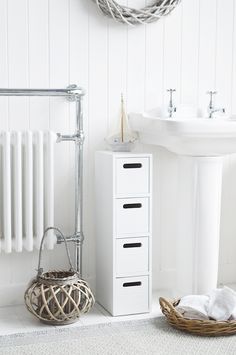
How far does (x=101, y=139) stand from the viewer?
3.18 metres

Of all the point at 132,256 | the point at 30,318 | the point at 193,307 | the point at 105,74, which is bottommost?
the point at 30,318

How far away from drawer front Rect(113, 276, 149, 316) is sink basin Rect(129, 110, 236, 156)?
615 mm

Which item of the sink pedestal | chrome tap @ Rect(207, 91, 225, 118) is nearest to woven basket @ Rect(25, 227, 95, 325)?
the sink pedestal

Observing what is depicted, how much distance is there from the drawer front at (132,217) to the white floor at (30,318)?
1.19ft

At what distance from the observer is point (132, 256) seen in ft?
9.61

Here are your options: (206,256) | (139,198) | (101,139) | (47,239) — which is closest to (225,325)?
(206,256)

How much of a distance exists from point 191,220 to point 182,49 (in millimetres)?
886

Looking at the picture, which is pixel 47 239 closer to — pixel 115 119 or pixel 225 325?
pixel 115 119

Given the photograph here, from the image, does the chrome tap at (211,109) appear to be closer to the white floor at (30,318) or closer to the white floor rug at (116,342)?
the white floor at (30,318)

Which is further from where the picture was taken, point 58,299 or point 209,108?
point 209,108

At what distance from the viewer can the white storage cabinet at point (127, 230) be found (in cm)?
288

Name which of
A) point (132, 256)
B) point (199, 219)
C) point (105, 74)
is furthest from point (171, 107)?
point (132, 256)

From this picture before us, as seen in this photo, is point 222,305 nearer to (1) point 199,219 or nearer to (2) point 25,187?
(1) point 199,219

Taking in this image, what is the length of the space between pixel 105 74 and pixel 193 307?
1.18 metres
